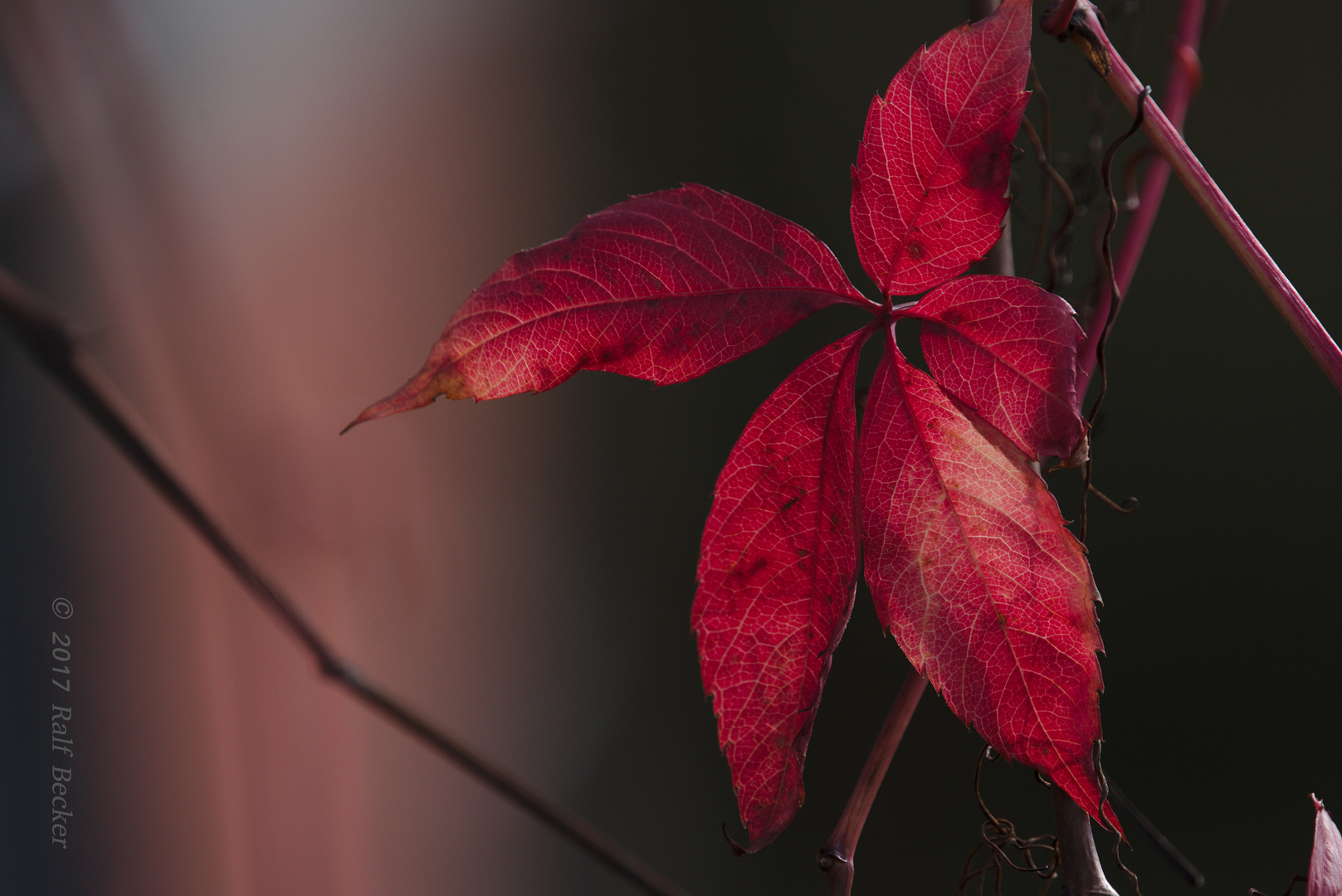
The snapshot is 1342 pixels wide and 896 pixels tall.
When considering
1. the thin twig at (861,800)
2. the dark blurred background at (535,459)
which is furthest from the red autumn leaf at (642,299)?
the dark blurred background at (535,459)

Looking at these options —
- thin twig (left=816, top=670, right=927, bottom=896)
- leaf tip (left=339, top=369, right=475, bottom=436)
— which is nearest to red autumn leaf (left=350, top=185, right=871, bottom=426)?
leaf tip (left=339, top=369, right=475, bottom=436)

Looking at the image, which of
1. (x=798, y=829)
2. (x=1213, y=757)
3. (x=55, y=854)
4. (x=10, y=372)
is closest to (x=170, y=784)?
(x=55, y=854)

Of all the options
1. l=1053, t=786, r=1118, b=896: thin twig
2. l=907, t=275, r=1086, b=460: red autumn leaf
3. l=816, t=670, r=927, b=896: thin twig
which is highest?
l=907, t=275, r=1086, b=460: red autumn leaf

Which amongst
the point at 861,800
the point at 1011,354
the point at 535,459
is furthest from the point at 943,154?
the point at 535,459

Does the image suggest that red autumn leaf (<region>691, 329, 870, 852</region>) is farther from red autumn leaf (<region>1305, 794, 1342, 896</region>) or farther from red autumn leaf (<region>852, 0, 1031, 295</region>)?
red autumn leaf (<region>1305, 794, 1342, 896</region>)

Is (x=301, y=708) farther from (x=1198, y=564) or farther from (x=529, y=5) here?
(x=1198, y=564)

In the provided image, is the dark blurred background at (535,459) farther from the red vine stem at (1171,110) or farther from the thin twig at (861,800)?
the thin twig at (861,800)
